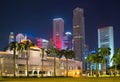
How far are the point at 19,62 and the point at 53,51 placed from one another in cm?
2018

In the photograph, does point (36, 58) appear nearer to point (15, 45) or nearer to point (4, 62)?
point (4, 62)

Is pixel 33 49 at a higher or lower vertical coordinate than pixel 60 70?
higher

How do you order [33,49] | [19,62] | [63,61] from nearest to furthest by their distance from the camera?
[19,62]
[33,49]
[63,61]

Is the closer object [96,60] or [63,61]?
[96,60]

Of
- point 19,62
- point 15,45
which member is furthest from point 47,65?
point 15,45

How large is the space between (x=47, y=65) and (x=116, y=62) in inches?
1594

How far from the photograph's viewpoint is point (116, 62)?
525ft

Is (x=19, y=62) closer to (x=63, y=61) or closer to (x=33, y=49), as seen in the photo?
(x=33, y=49)

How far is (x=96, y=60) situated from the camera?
569 ft

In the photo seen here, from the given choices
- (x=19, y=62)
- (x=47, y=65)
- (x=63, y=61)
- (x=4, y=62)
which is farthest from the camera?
(x=63, y=61)

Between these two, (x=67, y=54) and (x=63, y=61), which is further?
(x=63, y=61)

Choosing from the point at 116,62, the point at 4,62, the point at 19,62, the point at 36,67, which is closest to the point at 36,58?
the point at 36,67

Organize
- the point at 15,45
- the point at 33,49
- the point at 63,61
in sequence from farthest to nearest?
the point at 63,61 → the point at 33,49 → the point at 15,45

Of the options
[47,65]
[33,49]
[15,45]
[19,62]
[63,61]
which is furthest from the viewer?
[63,61]
